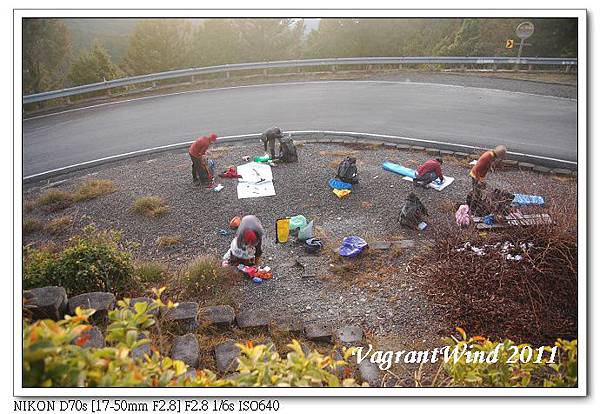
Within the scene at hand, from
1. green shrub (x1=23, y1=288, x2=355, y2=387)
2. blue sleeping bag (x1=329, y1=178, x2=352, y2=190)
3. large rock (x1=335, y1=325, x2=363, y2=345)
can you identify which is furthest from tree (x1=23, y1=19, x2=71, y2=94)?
blue sleeping bag (x1=329, y1=178, x2=352, y2=190)

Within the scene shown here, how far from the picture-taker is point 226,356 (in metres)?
4.48

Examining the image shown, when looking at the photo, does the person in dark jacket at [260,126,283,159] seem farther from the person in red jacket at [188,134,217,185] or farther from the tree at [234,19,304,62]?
the tree at [234,19,304,62]

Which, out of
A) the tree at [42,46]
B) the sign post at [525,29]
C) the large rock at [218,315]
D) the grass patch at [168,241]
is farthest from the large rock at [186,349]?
the sign post at [525,29]

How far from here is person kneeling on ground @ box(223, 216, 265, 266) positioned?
6.14 meters

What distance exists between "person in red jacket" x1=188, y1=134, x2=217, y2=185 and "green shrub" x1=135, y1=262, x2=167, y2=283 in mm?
2934

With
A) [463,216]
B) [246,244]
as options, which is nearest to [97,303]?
[246,244]

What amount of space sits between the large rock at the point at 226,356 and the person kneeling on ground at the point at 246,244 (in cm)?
176

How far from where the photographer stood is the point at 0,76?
444 cm

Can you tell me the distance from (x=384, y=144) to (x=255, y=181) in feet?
11.7

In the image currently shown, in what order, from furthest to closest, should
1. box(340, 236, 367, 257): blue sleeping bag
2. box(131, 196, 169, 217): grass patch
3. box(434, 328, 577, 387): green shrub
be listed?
box(131, 196, 169, 217): grass patch, box(340, 236, 367, 257): blue sleeping bag, box(434, 328, 577, 387): green shrub

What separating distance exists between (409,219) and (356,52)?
16.6ft

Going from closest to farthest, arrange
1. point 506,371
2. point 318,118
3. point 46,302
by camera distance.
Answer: point 506,371
point 46,302
point 318,118

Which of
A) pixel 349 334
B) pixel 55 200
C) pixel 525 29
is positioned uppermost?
pixel 525 29

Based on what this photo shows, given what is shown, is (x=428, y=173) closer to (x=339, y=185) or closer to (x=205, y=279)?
(x=339, y=185)
